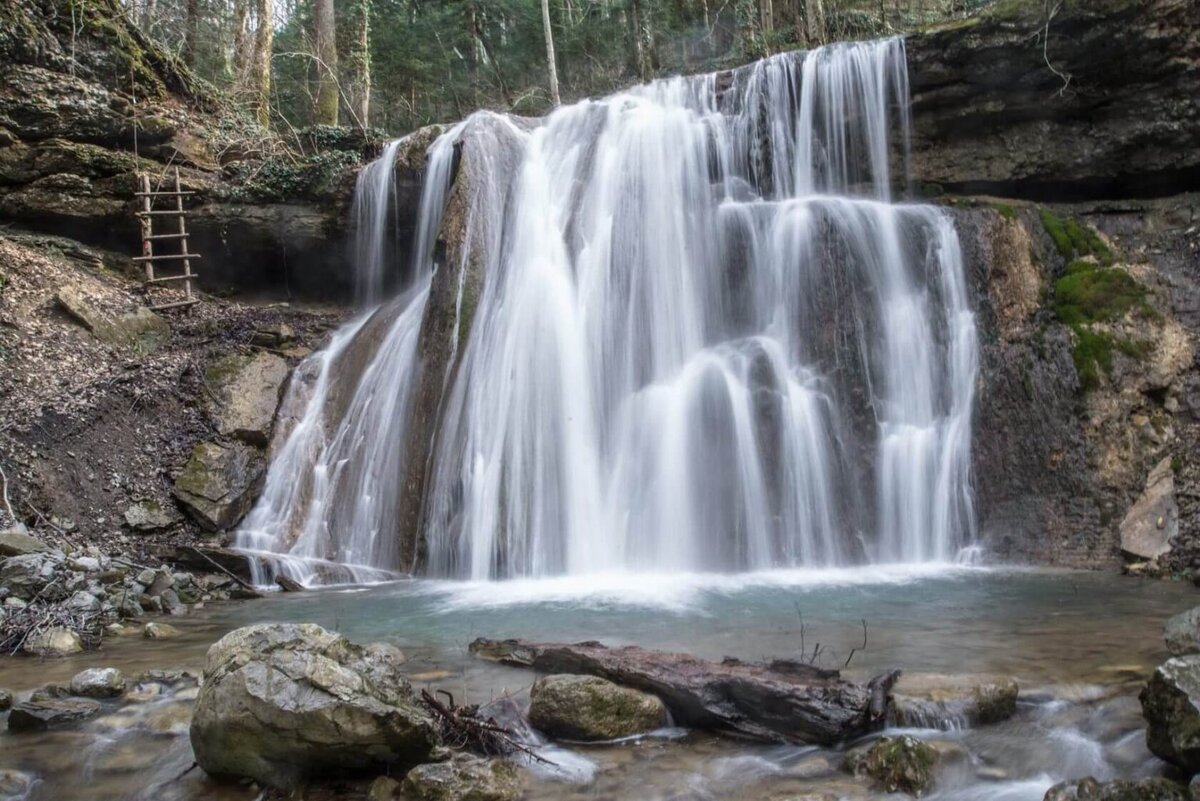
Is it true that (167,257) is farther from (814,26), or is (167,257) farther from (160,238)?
(814,26)

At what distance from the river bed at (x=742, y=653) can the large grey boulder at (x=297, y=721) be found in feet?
0.61

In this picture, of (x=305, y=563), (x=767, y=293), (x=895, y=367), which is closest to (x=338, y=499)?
(x=305, y=563)

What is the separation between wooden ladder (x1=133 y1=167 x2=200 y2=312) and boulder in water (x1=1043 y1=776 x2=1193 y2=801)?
44.8ft

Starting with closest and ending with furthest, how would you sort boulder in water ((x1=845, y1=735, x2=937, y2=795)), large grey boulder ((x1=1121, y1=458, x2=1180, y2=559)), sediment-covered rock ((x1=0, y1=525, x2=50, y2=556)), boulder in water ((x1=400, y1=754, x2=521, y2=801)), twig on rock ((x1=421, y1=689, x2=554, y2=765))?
1. boulder in water ((x1=400, y1=754, x2=521, y2=801))
2. boulder in water ((x1=845, y1=735, x2=937, y2=795))
3. twig on rock ((x1=421, y1=689, x2=554, y2=765))
4. sediment-covered rock ((x1=0, y1=525, x2=50, y2=556))
5. large grey boulder ((x1=1121, y1=458, x2=1180, y2=559))

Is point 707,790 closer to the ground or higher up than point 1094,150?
closer to the ground

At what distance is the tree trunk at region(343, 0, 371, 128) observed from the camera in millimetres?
21578

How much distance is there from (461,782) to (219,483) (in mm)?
8143

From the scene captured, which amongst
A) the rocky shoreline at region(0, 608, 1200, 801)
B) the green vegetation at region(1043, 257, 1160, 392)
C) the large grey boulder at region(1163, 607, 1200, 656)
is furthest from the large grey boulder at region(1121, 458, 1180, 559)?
the rocky shoreline at region(0, 608, 1200, 801)

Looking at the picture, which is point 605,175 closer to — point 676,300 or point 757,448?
point 676,300

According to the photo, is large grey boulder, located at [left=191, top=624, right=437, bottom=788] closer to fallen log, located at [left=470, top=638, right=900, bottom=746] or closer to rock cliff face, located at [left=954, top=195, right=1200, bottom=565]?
fallen log, located at [left=470, top=638, right=900, bottom=746]

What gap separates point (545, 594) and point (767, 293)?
17.6 feet

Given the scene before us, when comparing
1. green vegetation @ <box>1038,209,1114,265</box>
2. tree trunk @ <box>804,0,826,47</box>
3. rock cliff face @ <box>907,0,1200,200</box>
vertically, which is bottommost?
green vegetation @ <box>1038,209,1114,265</box>

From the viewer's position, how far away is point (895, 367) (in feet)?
33.9

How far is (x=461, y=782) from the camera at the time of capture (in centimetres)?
334
